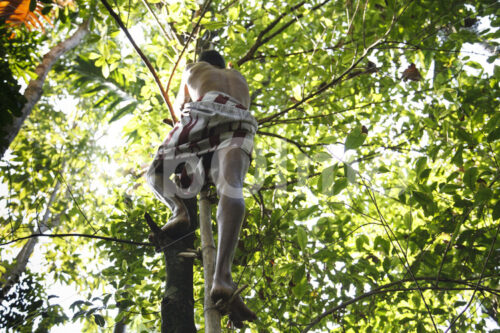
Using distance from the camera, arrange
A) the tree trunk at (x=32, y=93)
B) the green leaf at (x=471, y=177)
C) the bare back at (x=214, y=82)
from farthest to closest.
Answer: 1. the tree trunk at (x=32, y=93)
2. the bare back at (x=214, y=82)
3. the green leaf at (x=471, y=177)

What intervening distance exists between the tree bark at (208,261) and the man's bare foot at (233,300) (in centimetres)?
5

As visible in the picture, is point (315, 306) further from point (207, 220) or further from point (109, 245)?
point (109, 245)

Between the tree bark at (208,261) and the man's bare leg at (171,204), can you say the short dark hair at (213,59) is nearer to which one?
the man's bare leg at (171,204)

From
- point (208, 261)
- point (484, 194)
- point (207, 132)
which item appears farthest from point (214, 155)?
point (484, 194)

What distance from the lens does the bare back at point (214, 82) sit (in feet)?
6.98

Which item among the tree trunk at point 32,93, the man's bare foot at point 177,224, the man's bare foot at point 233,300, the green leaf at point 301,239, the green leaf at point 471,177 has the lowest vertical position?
the man's bare foot at point 233,300

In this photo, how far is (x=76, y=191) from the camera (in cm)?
799

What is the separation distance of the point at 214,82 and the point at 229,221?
978 millimetres

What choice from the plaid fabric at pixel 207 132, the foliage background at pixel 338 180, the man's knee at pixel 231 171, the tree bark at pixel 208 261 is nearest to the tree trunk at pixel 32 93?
the foliage background at pixel 338 180

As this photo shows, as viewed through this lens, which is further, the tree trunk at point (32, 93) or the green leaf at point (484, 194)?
the tree trunk at point (32, 93)

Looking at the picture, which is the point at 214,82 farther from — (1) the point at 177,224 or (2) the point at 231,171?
(1) the point at 177,224

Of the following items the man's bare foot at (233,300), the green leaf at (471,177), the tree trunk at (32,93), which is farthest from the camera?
the tree trunk at (32,93)

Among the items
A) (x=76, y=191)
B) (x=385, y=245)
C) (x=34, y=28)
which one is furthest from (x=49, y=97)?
(x=385, y=245)

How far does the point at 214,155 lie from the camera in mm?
1895
